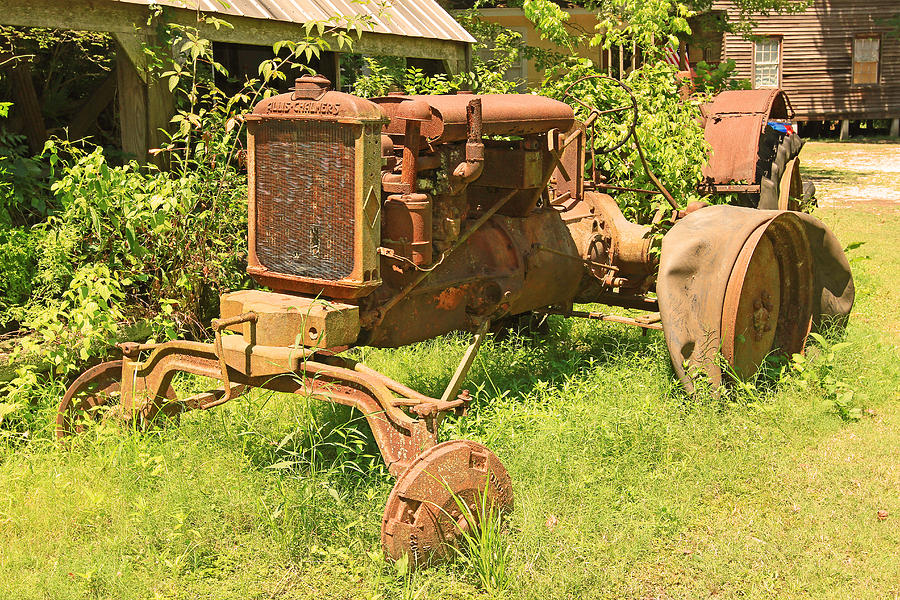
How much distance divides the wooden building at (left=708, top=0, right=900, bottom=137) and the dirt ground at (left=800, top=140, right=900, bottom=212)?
163 cm

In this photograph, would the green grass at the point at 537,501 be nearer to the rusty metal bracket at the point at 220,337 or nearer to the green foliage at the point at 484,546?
the green foliage at the point at 484,546

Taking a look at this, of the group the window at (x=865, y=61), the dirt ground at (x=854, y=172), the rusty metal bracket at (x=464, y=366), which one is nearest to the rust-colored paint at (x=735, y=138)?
the rusty metal bracket at (x=464, y=366)

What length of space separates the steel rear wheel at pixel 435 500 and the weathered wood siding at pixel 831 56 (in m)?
23.8

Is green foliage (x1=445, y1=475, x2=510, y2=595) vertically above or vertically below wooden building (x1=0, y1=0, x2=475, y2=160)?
below

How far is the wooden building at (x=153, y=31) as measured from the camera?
553cm

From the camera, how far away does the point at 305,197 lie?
3959 millimetres

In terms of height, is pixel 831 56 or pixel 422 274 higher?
pixel 831 56

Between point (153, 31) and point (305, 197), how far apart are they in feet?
9.01

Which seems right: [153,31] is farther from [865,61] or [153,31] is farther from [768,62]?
[865,61]

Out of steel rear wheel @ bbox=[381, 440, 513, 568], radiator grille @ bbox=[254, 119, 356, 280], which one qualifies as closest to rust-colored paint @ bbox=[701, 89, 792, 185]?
radiator grille @ bbox=[254, 119, 356, 280]

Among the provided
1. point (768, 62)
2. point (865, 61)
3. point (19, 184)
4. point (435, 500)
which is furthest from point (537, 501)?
point (865, 61)

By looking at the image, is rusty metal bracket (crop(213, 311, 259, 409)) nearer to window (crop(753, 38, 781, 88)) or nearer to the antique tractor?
the antique tractor

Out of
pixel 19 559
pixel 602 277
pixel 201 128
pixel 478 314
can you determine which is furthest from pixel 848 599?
pixel 201 128

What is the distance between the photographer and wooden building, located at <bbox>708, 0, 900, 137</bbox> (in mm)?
24859
